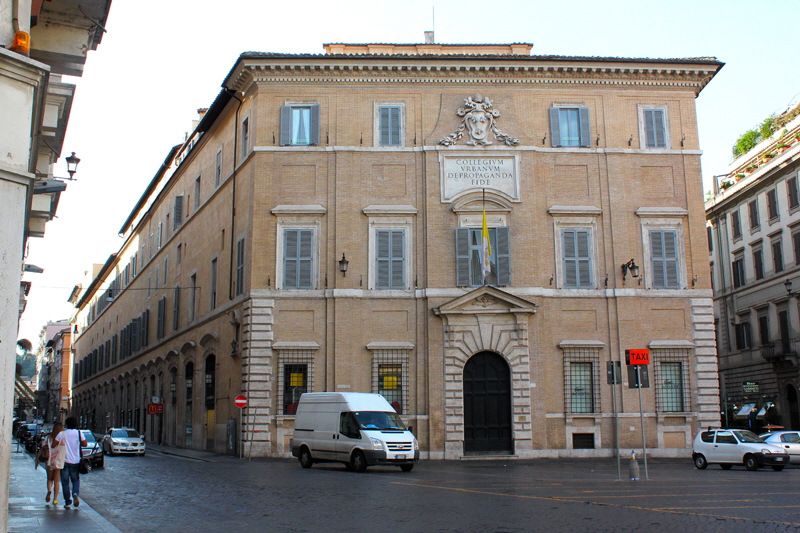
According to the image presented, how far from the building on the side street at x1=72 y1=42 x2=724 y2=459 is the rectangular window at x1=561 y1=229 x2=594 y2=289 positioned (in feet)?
0.26

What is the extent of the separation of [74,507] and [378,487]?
6.01 m

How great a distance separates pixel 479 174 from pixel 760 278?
81.0 ft

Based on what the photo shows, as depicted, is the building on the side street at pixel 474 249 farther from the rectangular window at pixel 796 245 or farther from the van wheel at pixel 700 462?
the rectangular window at pixel 796 245

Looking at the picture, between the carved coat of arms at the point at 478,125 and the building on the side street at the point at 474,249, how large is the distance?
6cm

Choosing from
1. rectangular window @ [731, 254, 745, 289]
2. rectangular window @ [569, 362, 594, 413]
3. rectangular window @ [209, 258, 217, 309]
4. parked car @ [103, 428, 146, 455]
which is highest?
rectangular window @ [731, 254, 745, 289]

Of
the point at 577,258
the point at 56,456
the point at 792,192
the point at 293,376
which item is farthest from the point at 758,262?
the point at 56,456

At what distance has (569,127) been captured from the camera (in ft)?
104

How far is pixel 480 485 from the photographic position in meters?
18.4

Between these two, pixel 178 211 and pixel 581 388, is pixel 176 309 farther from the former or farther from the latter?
pixel 581 388

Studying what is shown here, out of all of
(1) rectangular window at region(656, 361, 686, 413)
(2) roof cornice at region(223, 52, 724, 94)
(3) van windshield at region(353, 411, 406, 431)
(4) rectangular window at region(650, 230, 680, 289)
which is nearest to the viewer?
(3) van windshield at region(353, 411, 406, 431)

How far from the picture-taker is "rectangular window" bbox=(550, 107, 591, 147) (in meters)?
31.4

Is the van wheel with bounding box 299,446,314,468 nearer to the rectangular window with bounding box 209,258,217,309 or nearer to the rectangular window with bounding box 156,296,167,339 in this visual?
the rectangular window with bounding box 209,258,217,309

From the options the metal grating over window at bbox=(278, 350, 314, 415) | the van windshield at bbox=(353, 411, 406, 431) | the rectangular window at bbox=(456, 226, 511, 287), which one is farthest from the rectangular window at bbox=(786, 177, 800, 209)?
the van windshield at bbox=(353, 411, 406, 431)

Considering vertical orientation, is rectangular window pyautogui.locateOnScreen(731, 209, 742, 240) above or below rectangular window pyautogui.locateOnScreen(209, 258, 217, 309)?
above
